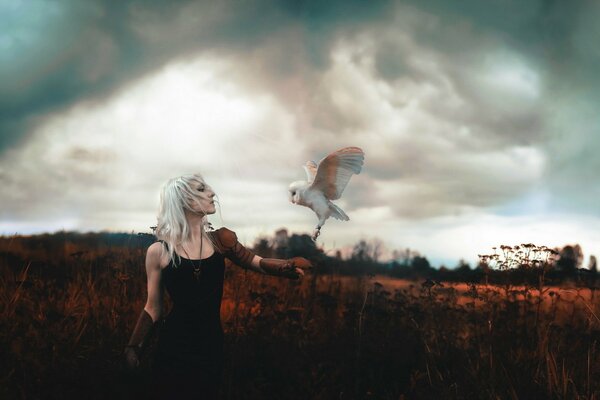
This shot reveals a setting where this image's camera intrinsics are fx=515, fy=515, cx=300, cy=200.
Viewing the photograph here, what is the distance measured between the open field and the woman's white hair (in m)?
0.94

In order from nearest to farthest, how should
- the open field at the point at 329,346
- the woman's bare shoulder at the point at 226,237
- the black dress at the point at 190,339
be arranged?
the black dress at the point at 190,339
the woman's bare shoulder at the point at 226,237
the open field at the point at 329,346

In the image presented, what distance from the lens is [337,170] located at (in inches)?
188

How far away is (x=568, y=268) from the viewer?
5.11m

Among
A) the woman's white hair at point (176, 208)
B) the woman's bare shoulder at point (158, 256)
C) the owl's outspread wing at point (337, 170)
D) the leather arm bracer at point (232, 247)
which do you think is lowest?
the woman's bare shoulder at point (158, 256)

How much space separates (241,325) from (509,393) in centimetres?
260

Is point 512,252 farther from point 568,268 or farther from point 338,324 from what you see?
point 338,324

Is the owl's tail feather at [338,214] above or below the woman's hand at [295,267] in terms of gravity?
above

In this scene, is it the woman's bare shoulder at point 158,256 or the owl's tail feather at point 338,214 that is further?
the owl's tail feather at point 338,214

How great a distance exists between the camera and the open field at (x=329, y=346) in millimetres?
4152

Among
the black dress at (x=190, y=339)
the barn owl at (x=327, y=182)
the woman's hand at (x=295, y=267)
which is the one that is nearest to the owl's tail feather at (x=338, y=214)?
the barn owl at (x=327, y=182)

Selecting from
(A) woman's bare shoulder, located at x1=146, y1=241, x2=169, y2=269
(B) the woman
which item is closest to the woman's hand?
(B) the woman

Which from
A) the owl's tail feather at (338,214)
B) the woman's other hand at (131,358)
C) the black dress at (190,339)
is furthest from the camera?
the owl's tail feather at (338,214)

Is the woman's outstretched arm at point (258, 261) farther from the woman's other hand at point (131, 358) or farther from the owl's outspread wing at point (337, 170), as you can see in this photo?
the owl's outspread wing at point (337, 170)

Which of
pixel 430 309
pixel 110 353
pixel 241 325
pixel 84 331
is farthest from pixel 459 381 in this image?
pixel 84 331
